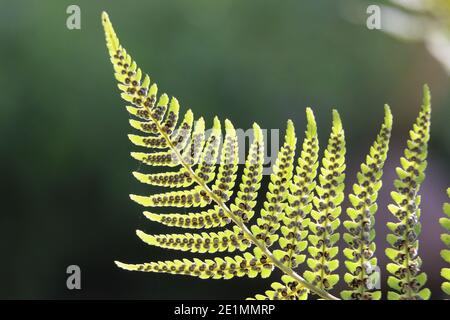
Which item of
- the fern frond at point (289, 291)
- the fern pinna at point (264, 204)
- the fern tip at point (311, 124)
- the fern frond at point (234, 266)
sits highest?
the fern tip at point (311, 124)

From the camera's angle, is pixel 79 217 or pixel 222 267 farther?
pixel 79 217

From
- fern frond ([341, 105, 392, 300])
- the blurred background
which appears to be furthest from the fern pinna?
the blurred background

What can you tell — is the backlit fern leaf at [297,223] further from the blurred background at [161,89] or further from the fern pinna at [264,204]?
the blurred background at [161,89]

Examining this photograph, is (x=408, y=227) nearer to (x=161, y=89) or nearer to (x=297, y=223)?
(x=297, y=223)

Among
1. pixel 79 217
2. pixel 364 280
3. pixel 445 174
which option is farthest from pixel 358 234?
pixel 445 174

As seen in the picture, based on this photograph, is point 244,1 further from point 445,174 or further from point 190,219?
point 190,219

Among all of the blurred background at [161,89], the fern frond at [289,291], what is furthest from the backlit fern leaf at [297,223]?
the blurred background at [161,89]

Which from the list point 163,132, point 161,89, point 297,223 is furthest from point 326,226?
point 161,89
